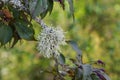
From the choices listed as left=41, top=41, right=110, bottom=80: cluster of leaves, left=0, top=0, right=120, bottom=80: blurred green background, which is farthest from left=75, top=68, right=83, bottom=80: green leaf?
left=0, top=0, right=120, bottom=80: blurred green background

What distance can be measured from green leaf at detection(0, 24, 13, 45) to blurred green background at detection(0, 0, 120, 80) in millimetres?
2406

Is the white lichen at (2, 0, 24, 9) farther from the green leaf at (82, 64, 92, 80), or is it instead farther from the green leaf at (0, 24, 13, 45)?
the green leaf at (82, 64, 92, 80)

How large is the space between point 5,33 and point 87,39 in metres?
2.61

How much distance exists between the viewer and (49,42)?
3.33 ft

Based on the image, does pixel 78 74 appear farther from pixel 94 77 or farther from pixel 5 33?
pixel 5 33

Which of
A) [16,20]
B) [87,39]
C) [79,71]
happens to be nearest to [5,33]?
[16,20]

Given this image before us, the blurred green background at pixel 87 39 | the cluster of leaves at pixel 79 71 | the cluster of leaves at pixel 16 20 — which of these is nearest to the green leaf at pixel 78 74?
the cluster of leaves at pixel 79 71

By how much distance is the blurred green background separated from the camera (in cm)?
362

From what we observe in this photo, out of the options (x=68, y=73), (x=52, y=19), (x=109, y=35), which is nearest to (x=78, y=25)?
(x=109, y=35)

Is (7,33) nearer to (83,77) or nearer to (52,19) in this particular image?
(83,77)

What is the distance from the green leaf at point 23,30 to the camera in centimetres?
104

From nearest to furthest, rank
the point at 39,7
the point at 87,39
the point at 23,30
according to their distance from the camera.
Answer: the point at 39,7
the point at 23,30
the point at 87,39

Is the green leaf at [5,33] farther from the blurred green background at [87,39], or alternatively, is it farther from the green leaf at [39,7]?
the blurred green background at [87,39]

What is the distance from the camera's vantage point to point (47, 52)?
101 centimetres
